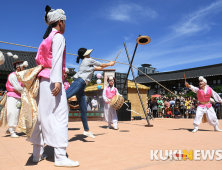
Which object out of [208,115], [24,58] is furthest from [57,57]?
[24,58]

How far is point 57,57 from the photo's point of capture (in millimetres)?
2514

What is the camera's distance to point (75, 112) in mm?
11211

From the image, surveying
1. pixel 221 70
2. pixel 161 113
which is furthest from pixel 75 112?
pixel 221 70

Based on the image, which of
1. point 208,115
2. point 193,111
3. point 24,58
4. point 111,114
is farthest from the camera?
point 24,58

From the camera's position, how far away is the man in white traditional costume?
2430 millimetres

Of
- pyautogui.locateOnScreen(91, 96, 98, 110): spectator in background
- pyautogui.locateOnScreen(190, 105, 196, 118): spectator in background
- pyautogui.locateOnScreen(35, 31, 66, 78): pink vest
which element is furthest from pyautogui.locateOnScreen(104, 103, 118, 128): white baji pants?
pyautogui.locateOnScreen(190, 105, 196, 118): spectator in background

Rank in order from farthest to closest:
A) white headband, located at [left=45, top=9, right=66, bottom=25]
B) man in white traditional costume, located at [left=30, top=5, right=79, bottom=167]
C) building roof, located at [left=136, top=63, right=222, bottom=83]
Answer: building roof, located at [left=136, top=63, right=222, bottom=83] → white headband, located at [left=45, top=9, right=66, bottom=25] → man in white traditional costume, located at [left=30, top=5, right=79, bottom=167]

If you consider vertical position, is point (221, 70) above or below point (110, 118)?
above

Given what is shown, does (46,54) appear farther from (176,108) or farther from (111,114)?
(176,108)

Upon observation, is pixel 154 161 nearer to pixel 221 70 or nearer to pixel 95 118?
pixel 95 118

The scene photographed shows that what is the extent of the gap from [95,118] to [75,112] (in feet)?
4.51

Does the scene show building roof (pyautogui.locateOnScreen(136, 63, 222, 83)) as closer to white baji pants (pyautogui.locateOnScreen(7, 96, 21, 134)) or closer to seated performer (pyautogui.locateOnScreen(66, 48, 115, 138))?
seated performer (pyautogui.locateOnScreen(66, 48, 115, 138))

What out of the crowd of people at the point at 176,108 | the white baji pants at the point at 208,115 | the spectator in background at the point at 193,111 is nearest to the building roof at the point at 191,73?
the crowd of people at the point at 176,108

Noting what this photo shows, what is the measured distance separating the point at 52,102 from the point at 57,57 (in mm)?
560
